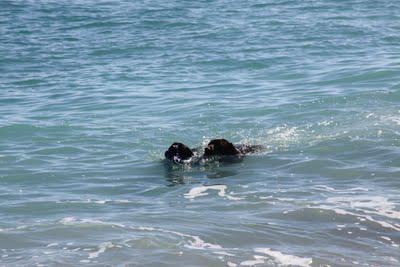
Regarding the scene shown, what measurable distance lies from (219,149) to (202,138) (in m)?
1.91

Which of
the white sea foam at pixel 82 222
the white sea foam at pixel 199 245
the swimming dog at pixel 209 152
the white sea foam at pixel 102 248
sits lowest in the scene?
the white sea foam at pixel 199 245

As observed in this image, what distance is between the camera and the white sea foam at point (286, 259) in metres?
6.76

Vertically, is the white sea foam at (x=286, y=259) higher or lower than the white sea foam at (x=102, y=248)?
lower

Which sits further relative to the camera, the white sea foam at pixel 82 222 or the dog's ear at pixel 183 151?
the dog's ear at pixel 183 151

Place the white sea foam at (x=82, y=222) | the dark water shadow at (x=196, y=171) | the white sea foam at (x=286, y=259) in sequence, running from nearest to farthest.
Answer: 1. the white sea foam at (x=286, y=259)
2. the white sea foam at (x=82, y=222)
3. the dark water shadow at (x=196, y=171)

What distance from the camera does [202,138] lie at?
12453 millimetres

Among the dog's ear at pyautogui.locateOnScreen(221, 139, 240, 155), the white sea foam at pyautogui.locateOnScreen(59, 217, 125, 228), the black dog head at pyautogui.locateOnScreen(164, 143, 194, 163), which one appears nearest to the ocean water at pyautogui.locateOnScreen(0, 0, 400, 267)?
the white sea foam at pyautogui.locateOnScreen(59, 217, 125, 228)

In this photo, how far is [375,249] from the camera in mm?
7012

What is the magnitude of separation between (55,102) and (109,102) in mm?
1095

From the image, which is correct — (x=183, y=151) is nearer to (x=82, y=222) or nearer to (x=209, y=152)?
(x=209, y=152)

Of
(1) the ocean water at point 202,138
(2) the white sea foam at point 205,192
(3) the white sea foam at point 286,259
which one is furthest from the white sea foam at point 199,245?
(2) the white sea foam at point 205,192

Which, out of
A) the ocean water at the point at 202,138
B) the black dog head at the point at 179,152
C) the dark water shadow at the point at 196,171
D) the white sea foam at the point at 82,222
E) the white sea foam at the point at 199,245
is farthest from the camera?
the black dog head at the point at 179,152

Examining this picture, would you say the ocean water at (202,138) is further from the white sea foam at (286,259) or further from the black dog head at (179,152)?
the black dog head at (179,152)

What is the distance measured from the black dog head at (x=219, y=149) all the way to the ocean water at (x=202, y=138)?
269 millimetres
